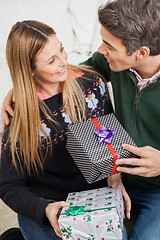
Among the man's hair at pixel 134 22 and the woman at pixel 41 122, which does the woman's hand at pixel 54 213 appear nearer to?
the woman at pixel 41 122

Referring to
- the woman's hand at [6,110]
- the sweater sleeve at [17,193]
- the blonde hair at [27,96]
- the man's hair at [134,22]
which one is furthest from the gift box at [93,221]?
the man's hair at [134,22]

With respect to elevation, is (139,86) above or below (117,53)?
below

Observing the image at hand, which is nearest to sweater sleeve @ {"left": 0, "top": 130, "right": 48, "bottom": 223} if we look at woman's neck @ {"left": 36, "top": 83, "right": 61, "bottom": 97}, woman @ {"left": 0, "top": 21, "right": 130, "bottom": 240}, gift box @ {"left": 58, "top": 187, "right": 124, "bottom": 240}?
woman @ {"left": 0, "top": 21, "right": 130, "bottom": 240}

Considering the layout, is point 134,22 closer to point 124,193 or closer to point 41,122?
point 41,122

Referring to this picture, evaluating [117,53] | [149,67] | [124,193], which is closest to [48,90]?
[117,53]

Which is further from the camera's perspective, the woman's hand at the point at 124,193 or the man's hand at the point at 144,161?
the woman's hand at the point at 124,193

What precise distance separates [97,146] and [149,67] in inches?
16.3

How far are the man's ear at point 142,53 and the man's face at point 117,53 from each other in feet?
0.05

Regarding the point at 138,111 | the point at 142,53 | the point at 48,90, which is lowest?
the point at 138,111

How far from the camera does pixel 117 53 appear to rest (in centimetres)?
109

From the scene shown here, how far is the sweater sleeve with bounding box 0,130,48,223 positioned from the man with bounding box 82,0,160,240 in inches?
13.3

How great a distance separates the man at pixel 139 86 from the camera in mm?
984

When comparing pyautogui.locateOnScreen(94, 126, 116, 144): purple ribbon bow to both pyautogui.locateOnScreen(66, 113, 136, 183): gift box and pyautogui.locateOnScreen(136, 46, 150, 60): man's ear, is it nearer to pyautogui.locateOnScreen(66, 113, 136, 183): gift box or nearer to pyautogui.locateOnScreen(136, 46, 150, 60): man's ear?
pyautogui.locateOnScreen(66, 113, 136, 183): gift box

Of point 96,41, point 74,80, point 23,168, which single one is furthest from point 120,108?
point 96,41
